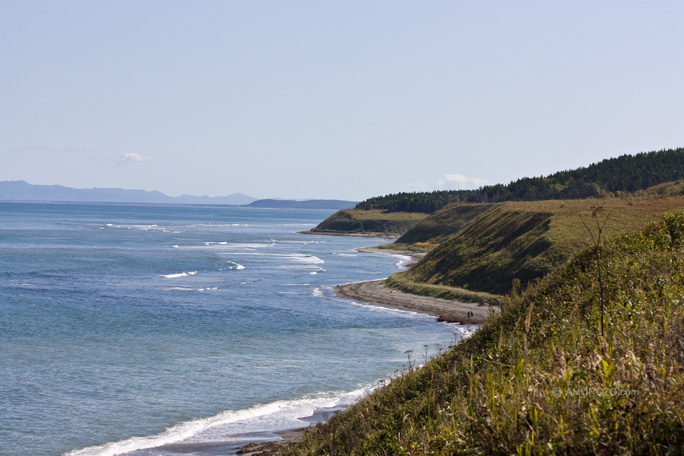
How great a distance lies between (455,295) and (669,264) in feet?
168

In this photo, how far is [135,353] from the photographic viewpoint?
1510 inches

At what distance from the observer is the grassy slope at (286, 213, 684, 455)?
6.05 m

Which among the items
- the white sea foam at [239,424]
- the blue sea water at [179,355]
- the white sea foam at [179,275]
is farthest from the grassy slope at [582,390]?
the white sea foam at [179,275]

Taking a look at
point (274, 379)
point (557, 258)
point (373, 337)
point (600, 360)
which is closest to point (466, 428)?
point (600, 360)

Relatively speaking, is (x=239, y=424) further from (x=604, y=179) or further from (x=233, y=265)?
(x=604, y=179)

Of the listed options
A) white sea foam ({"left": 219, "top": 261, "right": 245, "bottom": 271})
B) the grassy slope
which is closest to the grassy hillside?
white sea foam ({"left": 219, "top": 261, "right": 245, "bottom": 271})

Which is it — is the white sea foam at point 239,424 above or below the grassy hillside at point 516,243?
below

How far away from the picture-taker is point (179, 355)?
125 feet

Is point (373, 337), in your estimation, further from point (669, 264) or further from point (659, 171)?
point (659, 171)

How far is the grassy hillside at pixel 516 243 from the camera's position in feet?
202

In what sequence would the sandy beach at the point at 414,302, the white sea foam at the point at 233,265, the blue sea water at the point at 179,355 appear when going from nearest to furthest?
the blue sea water at the point at 179,355 → the sandy beach at the point at 414,302 → the white sea foam at the point at 233,265

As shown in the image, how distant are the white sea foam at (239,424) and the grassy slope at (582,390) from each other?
431 inches

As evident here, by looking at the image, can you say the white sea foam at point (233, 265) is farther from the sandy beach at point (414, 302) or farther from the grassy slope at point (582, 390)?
the grassy slope at point (582, 390)

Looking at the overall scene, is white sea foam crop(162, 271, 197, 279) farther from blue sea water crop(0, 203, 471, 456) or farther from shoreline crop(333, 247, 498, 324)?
shoreline crop(333, 247, 498, 324)
